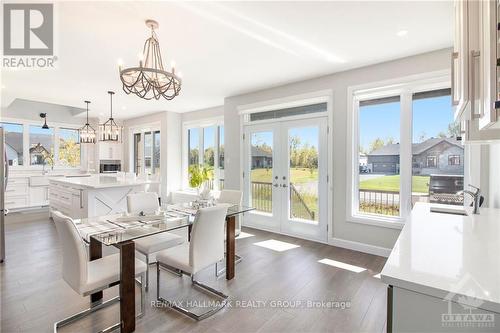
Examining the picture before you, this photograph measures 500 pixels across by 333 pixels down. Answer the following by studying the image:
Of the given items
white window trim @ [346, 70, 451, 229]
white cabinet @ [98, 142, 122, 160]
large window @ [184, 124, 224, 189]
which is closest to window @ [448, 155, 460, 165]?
white window trim @ [346, 70, 451, 229]

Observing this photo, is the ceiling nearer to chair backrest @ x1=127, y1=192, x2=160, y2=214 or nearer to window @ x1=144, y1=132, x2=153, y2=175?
chair backrest @ x1=127, y1=192, x2=160, y2=214

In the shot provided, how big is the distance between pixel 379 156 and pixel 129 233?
11.6ft

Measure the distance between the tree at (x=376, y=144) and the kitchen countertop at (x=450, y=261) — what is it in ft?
6.94

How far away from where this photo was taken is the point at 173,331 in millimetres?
2020

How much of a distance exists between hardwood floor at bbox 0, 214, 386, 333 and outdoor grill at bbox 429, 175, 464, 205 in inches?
46.3

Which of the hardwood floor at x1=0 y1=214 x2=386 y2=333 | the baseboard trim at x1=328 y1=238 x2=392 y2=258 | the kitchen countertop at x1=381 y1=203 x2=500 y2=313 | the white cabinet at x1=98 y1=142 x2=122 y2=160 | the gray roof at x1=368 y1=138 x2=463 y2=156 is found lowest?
the hardwood floor at x1=0 y1=214 x2=386 y2=333

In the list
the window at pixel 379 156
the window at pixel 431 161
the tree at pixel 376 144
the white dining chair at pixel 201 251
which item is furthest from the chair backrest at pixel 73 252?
the window at pixel 431 161

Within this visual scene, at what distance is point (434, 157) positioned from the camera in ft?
11.0

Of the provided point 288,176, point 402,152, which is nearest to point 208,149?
point 288,176

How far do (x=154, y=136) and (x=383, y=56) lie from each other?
6.45m

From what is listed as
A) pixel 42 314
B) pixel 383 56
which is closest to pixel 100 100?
pixel 42 314

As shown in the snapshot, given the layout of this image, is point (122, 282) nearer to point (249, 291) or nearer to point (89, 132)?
point (249, 291)

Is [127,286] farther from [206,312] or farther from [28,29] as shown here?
[28,29]

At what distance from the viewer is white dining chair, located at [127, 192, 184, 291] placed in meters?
2.63
